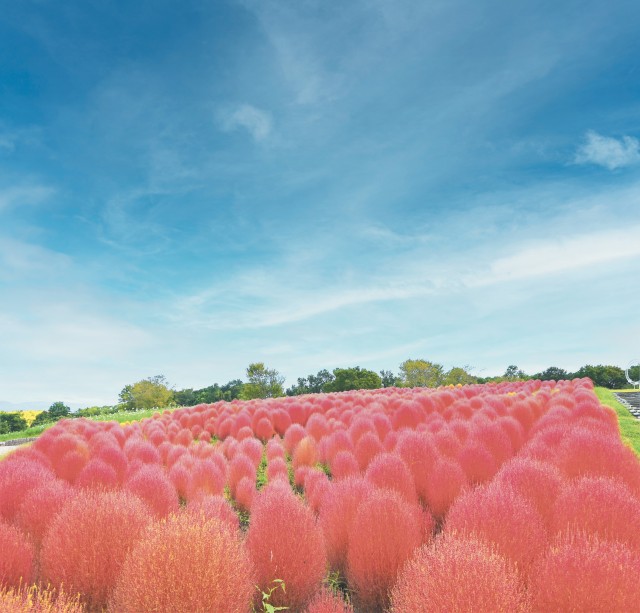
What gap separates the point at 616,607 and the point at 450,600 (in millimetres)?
1098

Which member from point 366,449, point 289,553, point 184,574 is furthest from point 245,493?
point 184,574

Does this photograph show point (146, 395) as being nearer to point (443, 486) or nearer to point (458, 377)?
point (458, 377)

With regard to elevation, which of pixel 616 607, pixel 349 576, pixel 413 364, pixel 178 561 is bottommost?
pixel 349 576

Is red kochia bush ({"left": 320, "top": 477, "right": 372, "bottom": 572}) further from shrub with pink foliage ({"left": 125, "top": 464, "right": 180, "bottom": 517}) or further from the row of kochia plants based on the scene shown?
shrub with pink foliage ({"left": 125, "top": 464, "right": 180, "bottom": 517})

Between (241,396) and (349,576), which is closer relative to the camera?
(349,576)

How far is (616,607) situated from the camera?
2.97m

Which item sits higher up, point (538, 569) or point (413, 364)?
point (413, 364)

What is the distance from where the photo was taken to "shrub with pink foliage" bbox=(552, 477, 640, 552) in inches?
A: 172

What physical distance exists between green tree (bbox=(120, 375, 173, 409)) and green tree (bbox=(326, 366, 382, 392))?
18.2 metres

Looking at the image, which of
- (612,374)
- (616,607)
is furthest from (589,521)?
(612,374)

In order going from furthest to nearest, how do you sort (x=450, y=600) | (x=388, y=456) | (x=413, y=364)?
(x=413, y=364) < (x=388, y=456) < (x=450, y=600)

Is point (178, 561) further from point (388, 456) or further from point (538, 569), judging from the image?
point (388, 456)

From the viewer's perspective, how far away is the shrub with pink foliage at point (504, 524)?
4051 mm

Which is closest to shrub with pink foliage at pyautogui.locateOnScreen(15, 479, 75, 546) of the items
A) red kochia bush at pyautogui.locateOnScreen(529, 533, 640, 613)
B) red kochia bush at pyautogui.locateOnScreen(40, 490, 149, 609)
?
red kochia bush at pyautogui.locateOnScreen(40, 490, 149, 609)
